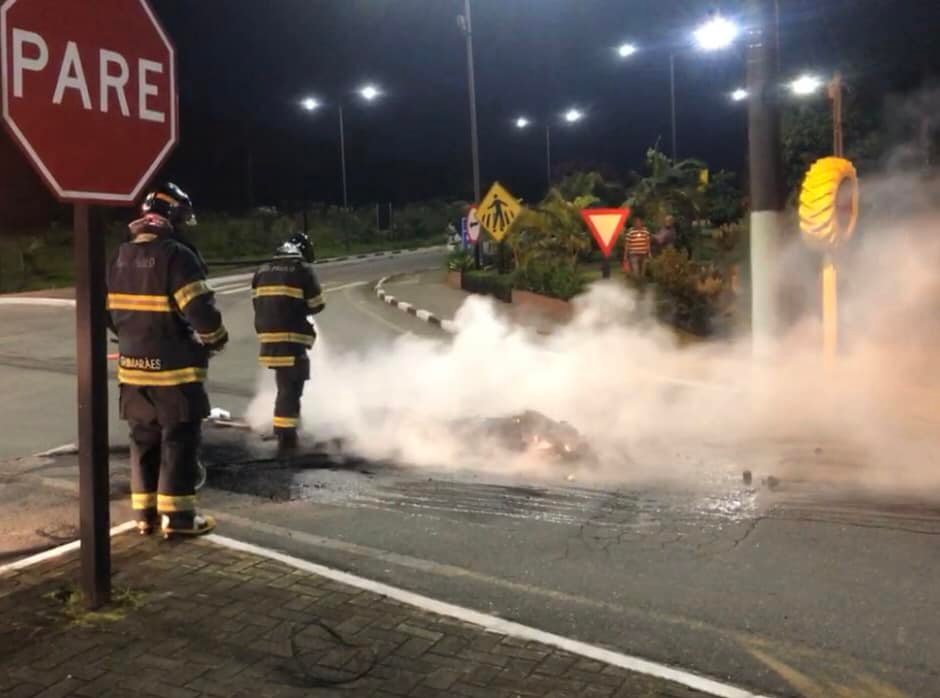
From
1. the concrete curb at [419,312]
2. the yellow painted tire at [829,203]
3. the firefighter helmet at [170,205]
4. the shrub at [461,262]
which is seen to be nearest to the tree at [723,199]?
the shrub at [461,262]

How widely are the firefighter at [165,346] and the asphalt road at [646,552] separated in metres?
0.47

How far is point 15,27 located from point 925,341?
993cm

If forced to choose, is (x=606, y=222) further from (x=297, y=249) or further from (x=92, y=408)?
(x=92, y=408)

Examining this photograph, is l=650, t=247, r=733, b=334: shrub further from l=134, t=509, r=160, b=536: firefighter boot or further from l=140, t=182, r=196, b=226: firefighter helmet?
l=134, t=509, r=160, b=536: firefighter boot

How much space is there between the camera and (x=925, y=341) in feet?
35.8

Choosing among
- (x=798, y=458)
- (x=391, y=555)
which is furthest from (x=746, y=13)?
(x=391, y=555)

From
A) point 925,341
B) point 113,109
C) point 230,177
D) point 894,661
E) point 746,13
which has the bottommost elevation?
point 894,661

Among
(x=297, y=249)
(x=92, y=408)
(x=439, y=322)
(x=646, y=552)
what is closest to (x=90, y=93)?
(x=92, y=408)

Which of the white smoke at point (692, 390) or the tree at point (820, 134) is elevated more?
the tree at point (820, 134)

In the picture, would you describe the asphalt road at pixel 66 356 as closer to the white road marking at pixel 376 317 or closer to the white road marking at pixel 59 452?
the white road marking at pixel 376 317

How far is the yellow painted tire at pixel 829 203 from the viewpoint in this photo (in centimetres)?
960

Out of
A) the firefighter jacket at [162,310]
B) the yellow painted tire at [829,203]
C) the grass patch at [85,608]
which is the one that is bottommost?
the grass patch at [85,608]

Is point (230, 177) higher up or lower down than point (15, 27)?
higher up

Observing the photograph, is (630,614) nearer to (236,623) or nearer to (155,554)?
(236,623)
